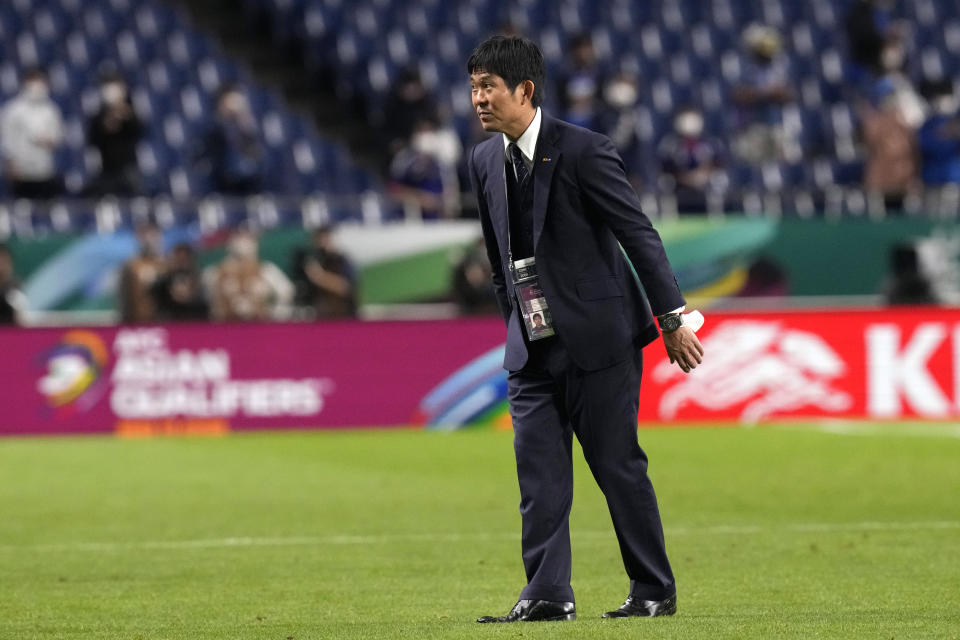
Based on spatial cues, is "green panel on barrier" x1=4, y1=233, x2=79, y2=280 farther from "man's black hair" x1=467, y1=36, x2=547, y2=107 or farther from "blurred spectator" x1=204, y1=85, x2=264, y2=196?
"man's black hair" x1=467, y1=36, x2=547, y2=107

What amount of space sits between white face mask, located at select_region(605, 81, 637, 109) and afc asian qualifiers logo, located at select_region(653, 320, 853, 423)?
4.24 metres

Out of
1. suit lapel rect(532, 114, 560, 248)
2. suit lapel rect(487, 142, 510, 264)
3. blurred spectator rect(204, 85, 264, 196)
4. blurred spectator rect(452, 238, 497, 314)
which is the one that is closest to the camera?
suit lapel rect(532, 114, 560, 248)

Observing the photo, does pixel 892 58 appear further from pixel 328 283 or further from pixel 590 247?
pixel 590 247

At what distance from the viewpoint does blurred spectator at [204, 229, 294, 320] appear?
17.7m

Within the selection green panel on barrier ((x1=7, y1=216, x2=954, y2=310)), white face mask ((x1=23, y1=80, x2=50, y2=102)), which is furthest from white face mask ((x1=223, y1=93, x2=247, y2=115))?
white face mask ((x1=23, y1=80, x2=50, y2=102))

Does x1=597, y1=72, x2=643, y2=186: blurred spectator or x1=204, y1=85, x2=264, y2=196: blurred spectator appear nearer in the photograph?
x1=204, y1=85, x2=264, y2=196: blurred spectator

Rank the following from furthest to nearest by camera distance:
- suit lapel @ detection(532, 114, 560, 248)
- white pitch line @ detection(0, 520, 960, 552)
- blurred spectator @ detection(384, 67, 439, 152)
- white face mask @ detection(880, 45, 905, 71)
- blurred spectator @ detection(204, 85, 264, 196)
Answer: white face mask @ detection(880, 45, 905, 71), blurred spectator @ detection(384, 67, 439, 152), blurred spectator @ detection(204, 85, 264, 196), white pitch line @ detection(0, 520, 960, 552), suit lapel @ detection(532, 114, 560, 248)

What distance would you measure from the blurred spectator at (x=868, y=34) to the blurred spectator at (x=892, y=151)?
7.76 feet

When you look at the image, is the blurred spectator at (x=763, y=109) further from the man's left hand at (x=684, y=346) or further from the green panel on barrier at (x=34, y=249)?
the man's left hand at (x=684, y=346)

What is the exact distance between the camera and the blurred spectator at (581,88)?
777 inches

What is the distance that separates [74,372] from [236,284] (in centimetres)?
190

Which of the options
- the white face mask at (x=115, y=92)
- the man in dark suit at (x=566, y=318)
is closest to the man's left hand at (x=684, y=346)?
the man in dark suit at (x=566, y=318)

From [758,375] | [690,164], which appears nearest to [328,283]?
[758,375]

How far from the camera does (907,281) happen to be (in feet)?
62.1
